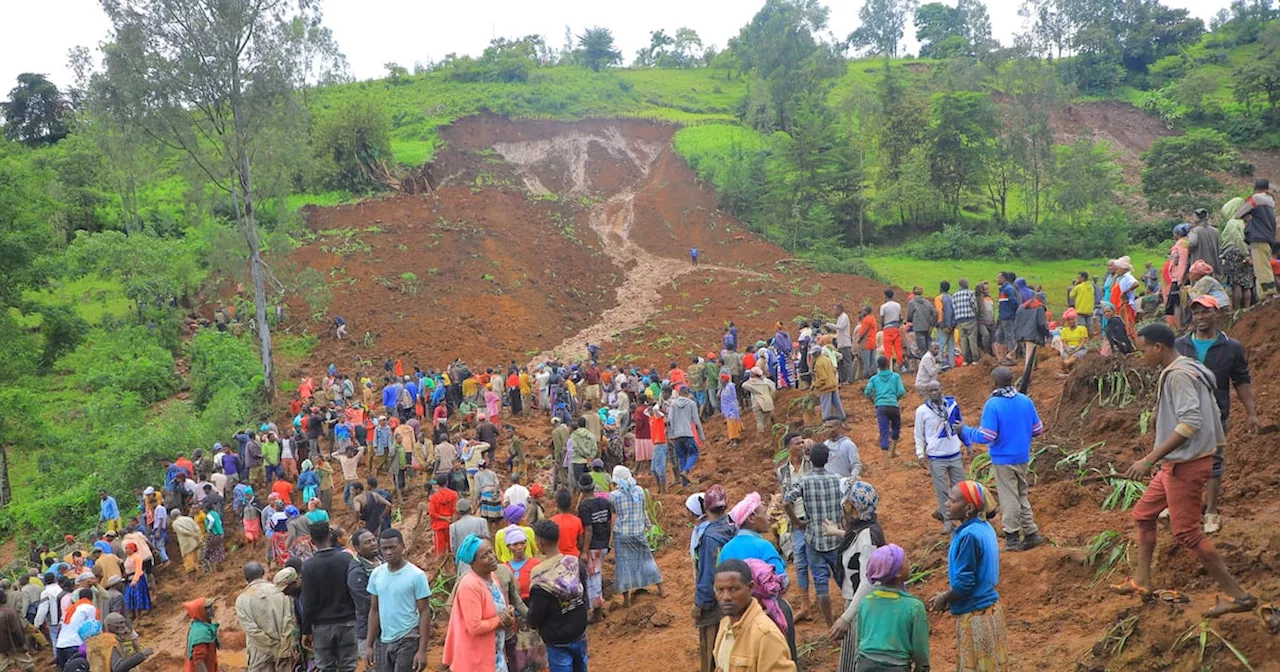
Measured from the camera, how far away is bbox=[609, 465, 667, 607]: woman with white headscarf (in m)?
8.60

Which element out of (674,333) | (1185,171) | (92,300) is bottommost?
(674,333)

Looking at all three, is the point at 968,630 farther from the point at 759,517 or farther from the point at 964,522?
the point at 759,517

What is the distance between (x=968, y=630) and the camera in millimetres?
4836

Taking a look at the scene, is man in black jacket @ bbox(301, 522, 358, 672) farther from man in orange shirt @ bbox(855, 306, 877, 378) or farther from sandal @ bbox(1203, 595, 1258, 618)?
man in orange shirt @ bbox(855, 306, 877, 378)

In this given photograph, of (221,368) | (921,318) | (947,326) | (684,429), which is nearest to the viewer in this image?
(684,429)

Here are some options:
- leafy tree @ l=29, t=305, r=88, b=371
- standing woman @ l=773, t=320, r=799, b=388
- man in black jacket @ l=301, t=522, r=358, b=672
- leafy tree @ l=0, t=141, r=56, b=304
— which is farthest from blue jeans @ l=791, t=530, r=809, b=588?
leafy tree @ l=29, t=305, r=88, b=371

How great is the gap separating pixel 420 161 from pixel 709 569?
45.1m

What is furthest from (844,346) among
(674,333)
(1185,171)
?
(1185,171)

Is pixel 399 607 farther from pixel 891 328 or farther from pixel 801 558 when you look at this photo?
pixel 891 328

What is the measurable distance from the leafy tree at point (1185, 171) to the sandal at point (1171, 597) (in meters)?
43.8

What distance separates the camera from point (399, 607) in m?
5.97

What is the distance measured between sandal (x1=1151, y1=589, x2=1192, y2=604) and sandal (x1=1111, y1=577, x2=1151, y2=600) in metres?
0.07

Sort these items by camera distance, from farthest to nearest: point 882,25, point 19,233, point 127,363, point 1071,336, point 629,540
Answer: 1. point 882,25
2. point 127,363
3. point 19,233
4. point 1071,336
5. point 629,540

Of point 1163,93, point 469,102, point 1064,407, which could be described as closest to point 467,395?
point 1064,407
